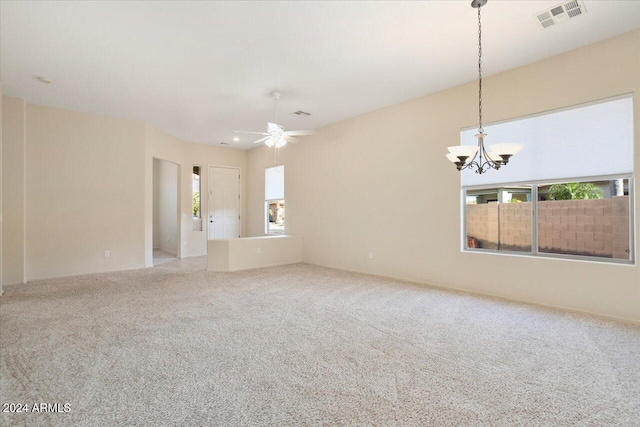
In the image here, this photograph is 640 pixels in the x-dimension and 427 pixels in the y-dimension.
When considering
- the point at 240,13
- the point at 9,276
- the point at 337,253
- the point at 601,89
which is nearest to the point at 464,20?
the point at 601,89

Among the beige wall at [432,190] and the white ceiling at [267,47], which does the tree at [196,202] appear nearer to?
the beige wall at [432,190]

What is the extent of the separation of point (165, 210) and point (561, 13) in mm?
9775

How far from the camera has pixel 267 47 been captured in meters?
3.54

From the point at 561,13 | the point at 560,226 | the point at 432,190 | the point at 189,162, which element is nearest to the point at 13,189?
the point at 189,162

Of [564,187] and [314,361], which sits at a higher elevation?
[564,187]

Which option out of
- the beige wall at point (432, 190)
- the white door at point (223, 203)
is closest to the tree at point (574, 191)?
the beige wall at point (432, 190)

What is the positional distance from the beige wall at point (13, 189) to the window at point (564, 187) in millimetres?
7239

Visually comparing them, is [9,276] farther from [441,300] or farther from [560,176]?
[560,176]

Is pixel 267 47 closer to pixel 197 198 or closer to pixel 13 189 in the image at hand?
pixel 13 189

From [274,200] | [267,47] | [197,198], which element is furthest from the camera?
[197,198]

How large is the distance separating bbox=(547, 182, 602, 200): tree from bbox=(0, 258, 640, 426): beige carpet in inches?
56.9

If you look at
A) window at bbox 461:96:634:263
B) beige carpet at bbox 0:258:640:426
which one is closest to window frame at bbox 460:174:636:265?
window at bbox 461:96:634:263

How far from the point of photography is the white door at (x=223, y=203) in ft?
28.8

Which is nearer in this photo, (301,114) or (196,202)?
(301,114)
